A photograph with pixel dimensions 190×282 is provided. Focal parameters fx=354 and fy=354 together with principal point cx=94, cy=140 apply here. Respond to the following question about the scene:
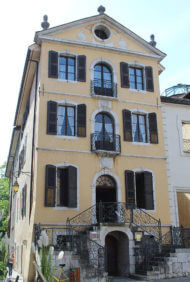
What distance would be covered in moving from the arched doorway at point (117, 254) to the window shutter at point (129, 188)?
72.9 inches

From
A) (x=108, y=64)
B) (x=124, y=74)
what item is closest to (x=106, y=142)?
(x=124, y=74)

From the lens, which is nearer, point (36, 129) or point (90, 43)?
point (36, 129)

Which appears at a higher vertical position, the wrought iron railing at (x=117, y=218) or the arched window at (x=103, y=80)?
the arched window at (x=103, y=80)

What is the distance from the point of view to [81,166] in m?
17.8

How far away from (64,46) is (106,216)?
9.49 metres

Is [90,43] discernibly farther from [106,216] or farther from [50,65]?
[106,216]

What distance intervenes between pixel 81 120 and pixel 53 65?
337cm

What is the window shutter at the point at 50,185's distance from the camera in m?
16.6

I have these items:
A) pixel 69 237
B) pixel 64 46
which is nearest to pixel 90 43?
pixel 64 46

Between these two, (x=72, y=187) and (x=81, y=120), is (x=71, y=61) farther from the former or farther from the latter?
(x=72, y=187)

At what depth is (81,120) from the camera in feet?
60.6

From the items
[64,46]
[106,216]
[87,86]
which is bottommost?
[106,216]

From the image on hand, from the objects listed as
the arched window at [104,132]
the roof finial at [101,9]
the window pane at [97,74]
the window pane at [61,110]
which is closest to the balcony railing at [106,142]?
the arched window at [104,132]

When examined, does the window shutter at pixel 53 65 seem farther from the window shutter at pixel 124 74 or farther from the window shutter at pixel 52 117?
the window shutter at pixel 124 74
